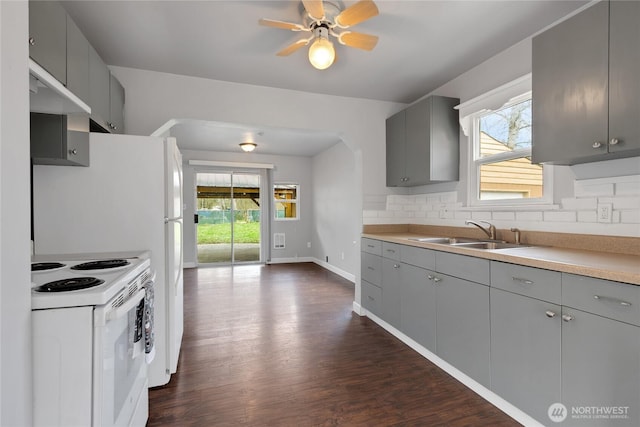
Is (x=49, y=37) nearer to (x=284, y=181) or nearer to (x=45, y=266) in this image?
(x=45, y=266)

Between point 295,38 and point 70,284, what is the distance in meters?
2.14

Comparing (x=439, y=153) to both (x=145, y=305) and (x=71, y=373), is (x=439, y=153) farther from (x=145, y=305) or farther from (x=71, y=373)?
(x=71, y=373)

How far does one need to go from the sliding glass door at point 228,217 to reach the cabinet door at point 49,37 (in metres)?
4.98

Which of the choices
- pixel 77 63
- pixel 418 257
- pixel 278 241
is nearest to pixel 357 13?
pixel 77 63

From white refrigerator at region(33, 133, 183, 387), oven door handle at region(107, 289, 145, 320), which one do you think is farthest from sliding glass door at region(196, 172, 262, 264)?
oven door handle at region(107, 289, 145, 320)

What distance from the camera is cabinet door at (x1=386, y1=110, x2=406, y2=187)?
3.34m

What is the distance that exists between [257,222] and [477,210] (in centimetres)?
510

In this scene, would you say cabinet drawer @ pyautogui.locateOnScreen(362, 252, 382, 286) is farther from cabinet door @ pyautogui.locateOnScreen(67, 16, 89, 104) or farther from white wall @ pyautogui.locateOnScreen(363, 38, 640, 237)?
cabinet door @ pyautogui.locateOnScreen(67, 16, 89, 104)

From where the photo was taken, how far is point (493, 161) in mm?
2701

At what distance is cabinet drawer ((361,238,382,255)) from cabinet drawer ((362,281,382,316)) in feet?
1.19

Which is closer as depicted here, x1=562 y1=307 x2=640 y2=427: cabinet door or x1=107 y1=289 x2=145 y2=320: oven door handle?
x1=107 y1=289 x2=145 y2=320: oven door handle

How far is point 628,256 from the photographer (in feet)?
5.52

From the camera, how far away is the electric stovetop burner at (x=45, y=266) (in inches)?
57.0

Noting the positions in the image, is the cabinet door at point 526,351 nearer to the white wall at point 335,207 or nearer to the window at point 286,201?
the white wall at point 335,207
